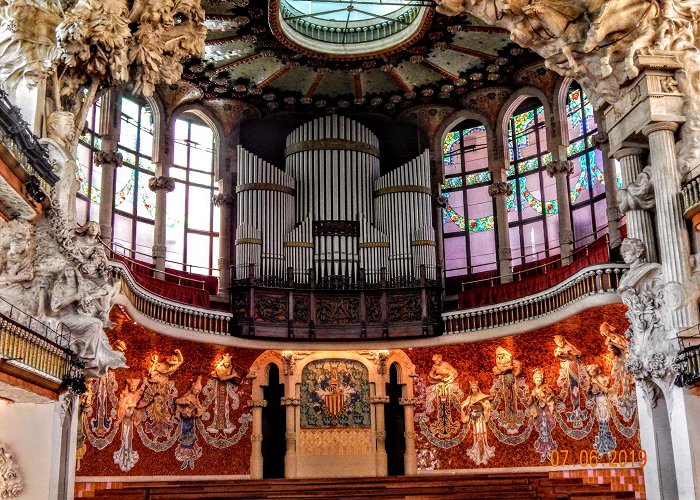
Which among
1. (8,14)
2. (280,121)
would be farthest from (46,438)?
(280,121)

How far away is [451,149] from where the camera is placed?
24734mm

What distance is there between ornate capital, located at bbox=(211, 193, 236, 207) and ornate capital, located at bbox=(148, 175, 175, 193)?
142cm

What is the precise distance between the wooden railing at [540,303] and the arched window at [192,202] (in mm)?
6729

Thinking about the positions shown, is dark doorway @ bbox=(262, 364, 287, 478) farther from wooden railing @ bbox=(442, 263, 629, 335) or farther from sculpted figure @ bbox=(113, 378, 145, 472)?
wooden railing @ bbox=(442, 263, 629, 335)

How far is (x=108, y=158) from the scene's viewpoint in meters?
20.7

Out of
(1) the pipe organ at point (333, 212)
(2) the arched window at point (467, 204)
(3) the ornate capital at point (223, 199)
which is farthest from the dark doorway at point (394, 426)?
(3) the ornate capital at point (223, 199)

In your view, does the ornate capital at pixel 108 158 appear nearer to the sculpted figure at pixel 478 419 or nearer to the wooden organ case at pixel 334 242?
the wooden organ case at pixel 334 242

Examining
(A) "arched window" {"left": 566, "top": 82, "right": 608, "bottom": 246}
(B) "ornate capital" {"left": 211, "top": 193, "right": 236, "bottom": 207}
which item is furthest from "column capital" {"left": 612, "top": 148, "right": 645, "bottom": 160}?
(B) "ornate capital" {"left": 211, "top": 193, "right": 236, "bottom": 207}

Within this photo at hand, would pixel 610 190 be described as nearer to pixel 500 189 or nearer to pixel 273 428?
pixel 500 189

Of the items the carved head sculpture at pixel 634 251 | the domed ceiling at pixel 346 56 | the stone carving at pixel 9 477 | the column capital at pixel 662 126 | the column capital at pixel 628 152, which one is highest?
the domed ceiling at pixel 346 56

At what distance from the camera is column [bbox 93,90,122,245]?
67.2 ft

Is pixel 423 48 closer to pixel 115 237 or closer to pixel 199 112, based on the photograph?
pixel 199 112

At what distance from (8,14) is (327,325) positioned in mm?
10631

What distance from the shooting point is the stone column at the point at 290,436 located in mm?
21516
